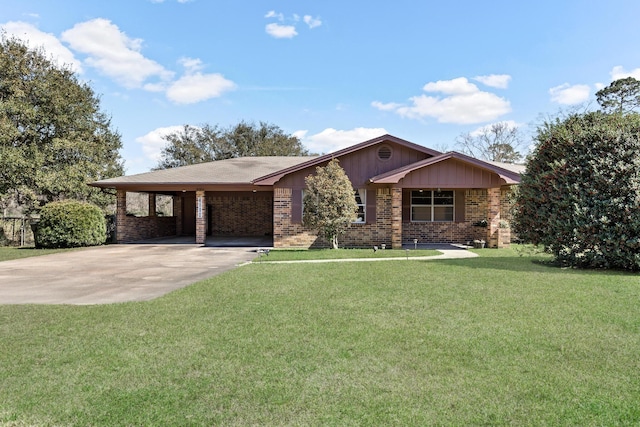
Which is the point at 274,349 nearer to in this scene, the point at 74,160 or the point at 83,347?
the point at 83,347

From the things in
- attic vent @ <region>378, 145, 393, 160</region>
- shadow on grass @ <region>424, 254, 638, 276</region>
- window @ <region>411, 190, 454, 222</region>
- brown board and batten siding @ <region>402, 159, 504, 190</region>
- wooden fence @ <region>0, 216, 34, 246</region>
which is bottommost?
shadow on grass @ <region>424, 254, 638, 276</region>

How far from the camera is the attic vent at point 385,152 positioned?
51.9 feet

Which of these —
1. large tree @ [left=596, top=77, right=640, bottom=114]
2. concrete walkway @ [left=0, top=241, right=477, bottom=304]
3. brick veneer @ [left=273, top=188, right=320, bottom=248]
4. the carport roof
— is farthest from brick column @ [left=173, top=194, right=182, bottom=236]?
large tree @ [left=596, top=77, right=640, bottom=114]

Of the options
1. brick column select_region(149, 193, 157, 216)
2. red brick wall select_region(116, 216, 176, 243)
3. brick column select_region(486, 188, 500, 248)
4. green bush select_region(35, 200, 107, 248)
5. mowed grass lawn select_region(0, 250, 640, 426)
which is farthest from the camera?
brick column select_region(149, 193, 157, 216)

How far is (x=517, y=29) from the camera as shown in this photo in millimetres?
15039

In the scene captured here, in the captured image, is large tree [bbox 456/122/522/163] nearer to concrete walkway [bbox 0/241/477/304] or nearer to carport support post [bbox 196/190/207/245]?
carport support post [bbox 196/190/207/245]

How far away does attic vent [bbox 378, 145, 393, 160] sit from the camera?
15.8m

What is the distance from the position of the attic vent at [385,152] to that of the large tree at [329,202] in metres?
2.92

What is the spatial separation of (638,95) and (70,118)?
45.7 metres

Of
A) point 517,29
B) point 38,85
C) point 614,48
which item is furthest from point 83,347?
point 38,85

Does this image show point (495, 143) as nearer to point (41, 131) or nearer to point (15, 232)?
point (41, 131)

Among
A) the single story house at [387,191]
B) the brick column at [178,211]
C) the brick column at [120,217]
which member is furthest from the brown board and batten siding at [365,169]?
the brick column at [178,211]

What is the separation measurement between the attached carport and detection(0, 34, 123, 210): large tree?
511 centimetres

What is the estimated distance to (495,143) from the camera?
4141 centimetres
